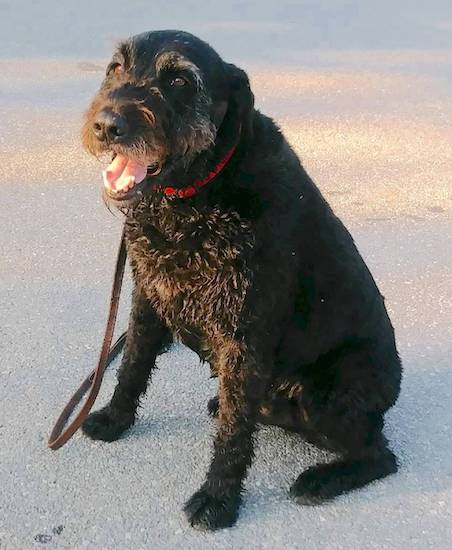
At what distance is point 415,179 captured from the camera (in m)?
5.89

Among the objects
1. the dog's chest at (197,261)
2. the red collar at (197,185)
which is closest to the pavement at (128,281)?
the dog's chest at (197,261)

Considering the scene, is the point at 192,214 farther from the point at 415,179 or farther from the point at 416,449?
the point at 415,179

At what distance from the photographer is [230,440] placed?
115 inches

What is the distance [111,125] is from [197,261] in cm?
56

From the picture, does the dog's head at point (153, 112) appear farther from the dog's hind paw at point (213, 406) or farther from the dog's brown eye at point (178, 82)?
the dog's hind paw at point (213, 406)

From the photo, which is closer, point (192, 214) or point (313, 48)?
point (192, 214)

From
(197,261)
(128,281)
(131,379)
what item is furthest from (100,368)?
(128,281)

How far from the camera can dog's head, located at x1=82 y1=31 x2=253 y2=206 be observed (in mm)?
2477

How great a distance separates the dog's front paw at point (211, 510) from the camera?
9.48ft

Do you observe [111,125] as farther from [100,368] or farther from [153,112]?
[100,368]

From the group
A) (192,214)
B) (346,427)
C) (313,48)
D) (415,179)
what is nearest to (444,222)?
(415,179)

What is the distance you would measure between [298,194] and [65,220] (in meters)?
2.53

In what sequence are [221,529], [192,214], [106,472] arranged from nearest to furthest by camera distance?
[192,214] < [221,529] < [106,472]

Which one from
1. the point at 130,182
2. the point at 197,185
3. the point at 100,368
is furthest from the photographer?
the point at 100,368
